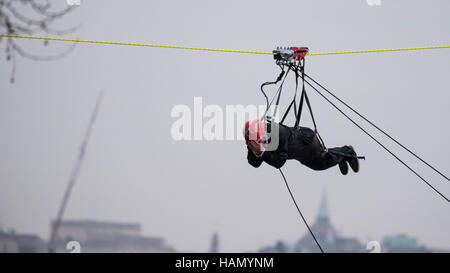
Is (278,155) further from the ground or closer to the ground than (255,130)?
closer to the ground

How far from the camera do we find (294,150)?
22.3 ft

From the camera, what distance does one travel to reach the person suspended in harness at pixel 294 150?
652 cm

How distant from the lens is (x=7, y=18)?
4445mm

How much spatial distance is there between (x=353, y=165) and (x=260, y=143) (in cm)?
116

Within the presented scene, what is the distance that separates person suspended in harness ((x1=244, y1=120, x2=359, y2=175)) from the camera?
21.4ft

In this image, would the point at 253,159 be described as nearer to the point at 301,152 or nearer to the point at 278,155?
the point at 278,155

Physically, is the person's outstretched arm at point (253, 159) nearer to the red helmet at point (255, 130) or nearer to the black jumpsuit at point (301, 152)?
the black jumpsuit at point (301, 152)

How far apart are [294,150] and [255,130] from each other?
21.6 inches

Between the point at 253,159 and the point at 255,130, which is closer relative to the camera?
the point at 255,130

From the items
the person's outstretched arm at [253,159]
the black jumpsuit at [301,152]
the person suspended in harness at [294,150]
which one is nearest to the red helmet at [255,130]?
→ the person suspended in harness at [294,150]

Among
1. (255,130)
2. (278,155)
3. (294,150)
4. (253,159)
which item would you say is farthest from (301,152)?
(255,130)
